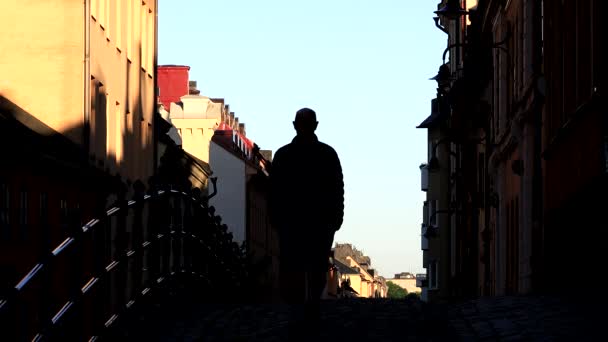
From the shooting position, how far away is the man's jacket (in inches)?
600

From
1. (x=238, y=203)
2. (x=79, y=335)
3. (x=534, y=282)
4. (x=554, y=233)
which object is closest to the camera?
(x=79, y=335)

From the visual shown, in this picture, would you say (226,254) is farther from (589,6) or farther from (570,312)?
(570,312)

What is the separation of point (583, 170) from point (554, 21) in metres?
6.82

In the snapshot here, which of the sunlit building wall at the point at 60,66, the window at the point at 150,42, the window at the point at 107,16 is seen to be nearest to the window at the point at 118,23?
the window at the point at 107,16

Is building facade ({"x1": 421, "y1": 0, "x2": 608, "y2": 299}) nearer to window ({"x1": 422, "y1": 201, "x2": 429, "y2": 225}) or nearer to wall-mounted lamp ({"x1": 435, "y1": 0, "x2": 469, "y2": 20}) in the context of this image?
wall-mounted lamp ({"x1": 435, "y1": 0, "x2": 469, "y2": 20})

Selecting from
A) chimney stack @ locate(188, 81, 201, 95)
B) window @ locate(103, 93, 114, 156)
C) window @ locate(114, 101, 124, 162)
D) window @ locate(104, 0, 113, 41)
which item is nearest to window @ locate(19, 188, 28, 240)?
window @ locate(103, 93, 114, 156)

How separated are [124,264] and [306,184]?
1583 millimetres

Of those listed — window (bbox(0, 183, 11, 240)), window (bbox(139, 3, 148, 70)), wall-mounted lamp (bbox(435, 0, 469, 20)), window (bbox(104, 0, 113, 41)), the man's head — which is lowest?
the man's head

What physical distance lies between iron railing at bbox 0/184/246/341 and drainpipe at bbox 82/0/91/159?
17072mm

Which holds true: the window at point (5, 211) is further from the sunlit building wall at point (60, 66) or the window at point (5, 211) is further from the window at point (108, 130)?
the window at point (108, 130)

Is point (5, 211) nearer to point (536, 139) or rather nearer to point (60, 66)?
point (60, 66)

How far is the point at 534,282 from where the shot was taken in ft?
82.9

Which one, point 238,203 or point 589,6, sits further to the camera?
point 238,203

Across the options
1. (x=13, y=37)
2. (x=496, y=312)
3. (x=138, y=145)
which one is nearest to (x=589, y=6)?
(x=496, y=312)
